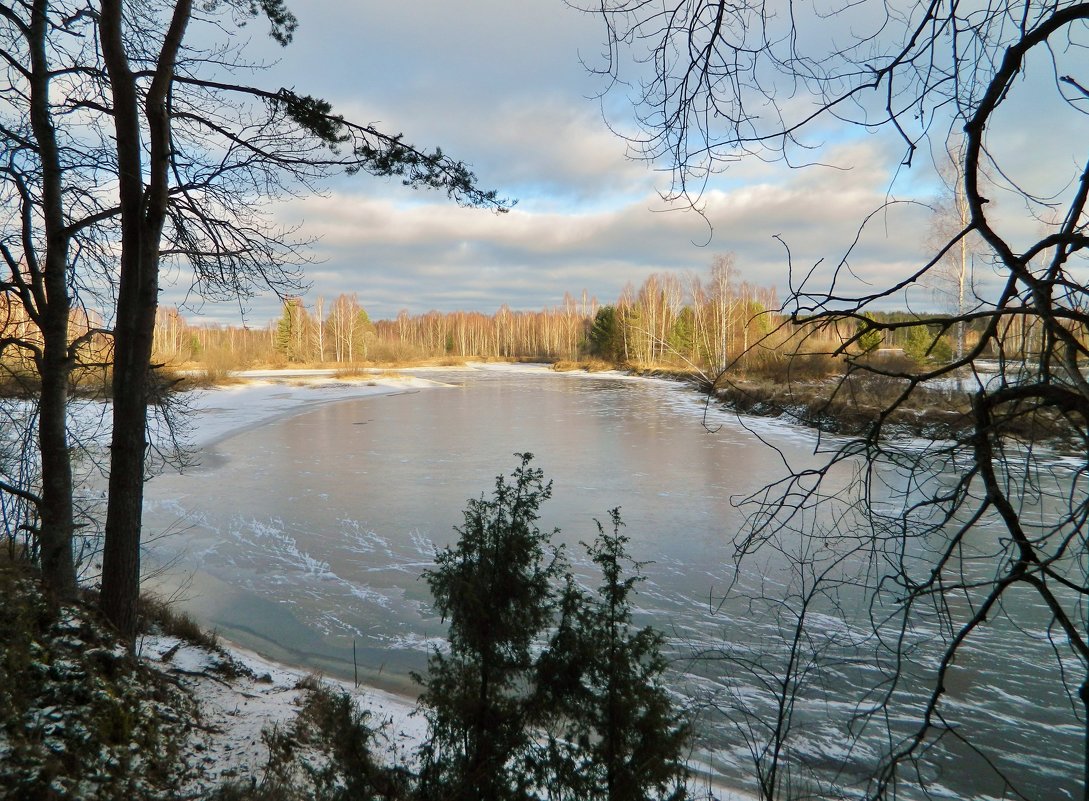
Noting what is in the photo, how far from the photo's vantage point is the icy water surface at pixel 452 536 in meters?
4.41

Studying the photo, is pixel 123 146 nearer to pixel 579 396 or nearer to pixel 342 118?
pixel 342 118

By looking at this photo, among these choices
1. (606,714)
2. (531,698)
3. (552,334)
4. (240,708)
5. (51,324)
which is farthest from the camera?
(552,334)

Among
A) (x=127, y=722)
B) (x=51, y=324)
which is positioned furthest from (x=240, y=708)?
(x=51, y=324)

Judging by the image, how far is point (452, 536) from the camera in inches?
336

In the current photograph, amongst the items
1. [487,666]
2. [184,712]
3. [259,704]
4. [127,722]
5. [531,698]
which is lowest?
[259,704]

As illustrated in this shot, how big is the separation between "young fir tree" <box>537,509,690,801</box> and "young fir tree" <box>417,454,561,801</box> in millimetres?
119

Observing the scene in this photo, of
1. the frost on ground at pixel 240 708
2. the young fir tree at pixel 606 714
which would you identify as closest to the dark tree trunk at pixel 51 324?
the frost on ground at pixel 240 708

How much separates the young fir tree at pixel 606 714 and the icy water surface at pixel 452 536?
2.92ft

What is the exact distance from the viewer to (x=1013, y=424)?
5.05 ft

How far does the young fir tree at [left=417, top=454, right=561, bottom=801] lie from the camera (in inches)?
105

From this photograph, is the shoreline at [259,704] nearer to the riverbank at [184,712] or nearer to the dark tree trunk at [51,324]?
the riverbank at [184,712]

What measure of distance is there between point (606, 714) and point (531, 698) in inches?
13.1

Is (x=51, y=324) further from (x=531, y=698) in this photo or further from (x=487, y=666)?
(x=531, y=698)

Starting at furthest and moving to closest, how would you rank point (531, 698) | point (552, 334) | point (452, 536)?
1. point (552, 334)
2. point (452, 536)
3. point (531, 698)
